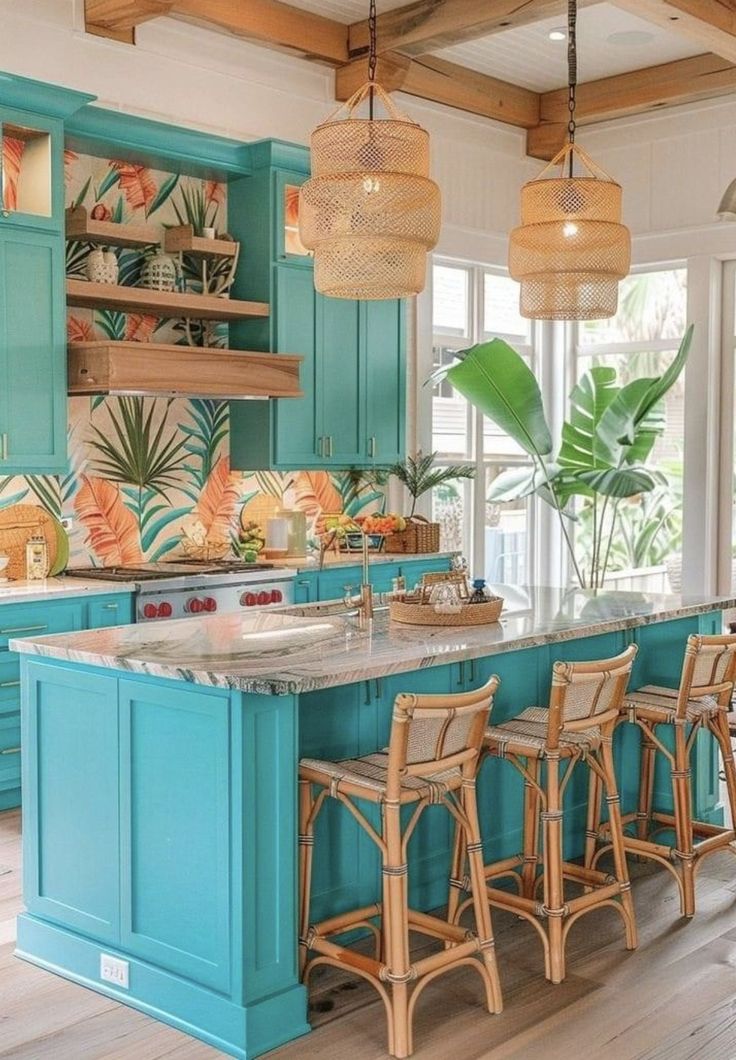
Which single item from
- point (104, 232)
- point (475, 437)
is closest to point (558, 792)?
point (104, 232)

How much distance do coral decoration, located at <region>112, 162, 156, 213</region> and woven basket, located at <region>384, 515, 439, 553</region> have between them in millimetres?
2311

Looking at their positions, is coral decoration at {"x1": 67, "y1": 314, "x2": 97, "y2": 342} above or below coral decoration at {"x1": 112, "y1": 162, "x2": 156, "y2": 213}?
below

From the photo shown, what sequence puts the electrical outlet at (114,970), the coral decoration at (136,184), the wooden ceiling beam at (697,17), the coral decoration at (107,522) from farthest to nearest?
1. the coral decoration at (136,184)
2. the coral decoration at (107,522)
3. the wooden ceiling beam at (697,17)
4. the electrical outlet at (114,970)

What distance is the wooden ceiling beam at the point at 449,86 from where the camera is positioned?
7312 mm

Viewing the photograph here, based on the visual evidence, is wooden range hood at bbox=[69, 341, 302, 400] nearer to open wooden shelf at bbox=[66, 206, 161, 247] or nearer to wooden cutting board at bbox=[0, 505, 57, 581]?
open wooden shelf at bbox=[66, 206, 161, 247]

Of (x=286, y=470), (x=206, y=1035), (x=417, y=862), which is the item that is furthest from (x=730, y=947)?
(x=286, y=470)

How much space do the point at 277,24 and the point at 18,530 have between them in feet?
9.85

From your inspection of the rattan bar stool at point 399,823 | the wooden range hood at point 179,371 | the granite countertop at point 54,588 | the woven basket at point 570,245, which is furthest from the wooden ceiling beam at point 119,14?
the rattan bar stool at point 399,823

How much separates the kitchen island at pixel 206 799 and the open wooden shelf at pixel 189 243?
9.29ft

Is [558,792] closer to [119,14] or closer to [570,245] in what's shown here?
[570,245]

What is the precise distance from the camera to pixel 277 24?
6.79 metres

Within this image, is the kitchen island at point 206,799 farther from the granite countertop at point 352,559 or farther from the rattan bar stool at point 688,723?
the granite countertop at point 352,559

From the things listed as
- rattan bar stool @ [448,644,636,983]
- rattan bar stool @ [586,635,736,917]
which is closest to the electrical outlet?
rattan bar stool @ [448,644,636,983]

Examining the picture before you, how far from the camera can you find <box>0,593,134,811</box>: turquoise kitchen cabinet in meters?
5.40
